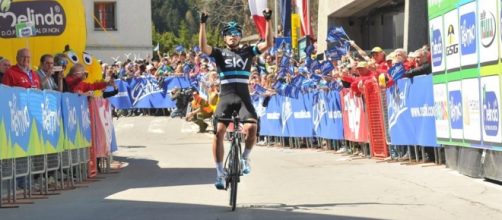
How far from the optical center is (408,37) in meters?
26.4

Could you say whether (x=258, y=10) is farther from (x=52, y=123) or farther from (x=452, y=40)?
(x=52, y=123)

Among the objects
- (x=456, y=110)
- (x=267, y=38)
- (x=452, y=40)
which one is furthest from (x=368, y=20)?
(x=267, y=38)

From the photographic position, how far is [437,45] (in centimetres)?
1520

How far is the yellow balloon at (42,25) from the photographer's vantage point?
740 inches

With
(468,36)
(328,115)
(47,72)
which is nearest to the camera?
(468,36)

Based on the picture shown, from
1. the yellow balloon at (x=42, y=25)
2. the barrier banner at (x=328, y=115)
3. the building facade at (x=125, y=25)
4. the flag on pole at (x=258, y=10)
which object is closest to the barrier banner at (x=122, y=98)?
the flag on pole at (x=258, y=10)

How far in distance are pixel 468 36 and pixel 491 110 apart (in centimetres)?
135

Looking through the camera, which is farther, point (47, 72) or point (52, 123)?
point (47, 72)

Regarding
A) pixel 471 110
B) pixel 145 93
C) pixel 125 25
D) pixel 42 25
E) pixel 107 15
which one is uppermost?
pixel 107 15

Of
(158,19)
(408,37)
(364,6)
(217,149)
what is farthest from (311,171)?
(158,19)

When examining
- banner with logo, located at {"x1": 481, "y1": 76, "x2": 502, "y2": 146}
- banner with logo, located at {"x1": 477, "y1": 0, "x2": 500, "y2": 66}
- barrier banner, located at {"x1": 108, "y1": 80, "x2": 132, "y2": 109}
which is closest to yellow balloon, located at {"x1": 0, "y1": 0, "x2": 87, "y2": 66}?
banner with logo, located at {"x1": 477, "y1": 0, "x2": 500, "y2": 66}

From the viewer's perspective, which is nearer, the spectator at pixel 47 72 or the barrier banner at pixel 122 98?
the spectator at pixel 47 72

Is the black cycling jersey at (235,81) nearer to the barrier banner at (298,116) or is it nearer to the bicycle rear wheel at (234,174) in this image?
the bicycle rear wheel at (234,174)

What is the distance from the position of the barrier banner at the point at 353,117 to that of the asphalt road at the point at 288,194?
0.67 metres
